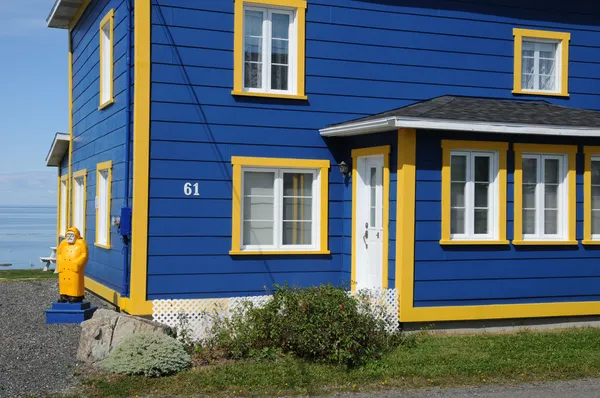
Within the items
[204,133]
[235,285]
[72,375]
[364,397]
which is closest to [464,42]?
[204,133]

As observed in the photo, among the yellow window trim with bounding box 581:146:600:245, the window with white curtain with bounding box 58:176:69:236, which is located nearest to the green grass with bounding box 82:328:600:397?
the yellow window trim with bounding box 581:146:600:245

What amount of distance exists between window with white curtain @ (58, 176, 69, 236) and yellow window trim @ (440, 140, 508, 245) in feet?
37.1

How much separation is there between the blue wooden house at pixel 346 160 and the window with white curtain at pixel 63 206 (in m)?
6.63

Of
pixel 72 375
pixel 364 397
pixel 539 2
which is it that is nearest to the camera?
pixel 364 397

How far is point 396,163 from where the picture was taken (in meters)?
12.1

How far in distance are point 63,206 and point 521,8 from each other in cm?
1264

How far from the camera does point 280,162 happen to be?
13.1 m

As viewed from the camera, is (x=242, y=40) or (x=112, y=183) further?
(x=112, y=183)

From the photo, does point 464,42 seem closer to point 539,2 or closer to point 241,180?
point 539,2

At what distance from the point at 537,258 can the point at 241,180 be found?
482 centimetres

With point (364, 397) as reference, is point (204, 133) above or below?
above

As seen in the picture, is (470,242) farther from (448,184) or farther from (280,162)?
(280,162)

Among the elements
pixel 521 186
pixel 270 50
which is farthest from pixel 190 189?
pixel 521 186

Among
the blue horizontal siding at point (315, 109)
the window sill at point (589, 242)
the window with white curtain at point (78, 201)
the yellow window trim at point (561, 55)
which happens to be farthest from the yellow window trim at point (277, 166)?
the window with white curtain at point (78, 201)
